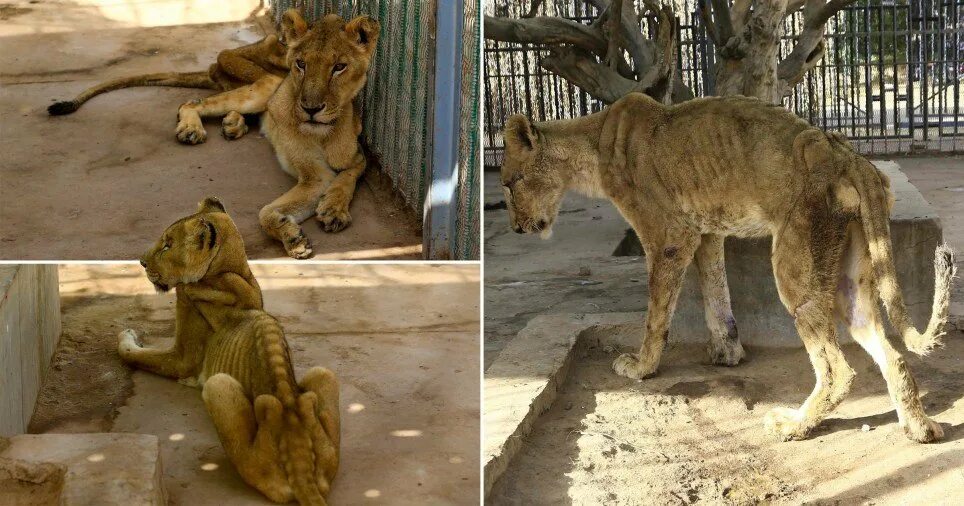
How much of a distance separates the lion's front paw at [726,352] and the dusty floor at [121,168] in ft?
6.12

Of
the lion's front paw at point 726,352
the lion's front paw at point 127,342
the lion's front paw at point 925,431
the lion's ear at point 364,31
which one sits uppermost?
the lion's ear at point 364,31

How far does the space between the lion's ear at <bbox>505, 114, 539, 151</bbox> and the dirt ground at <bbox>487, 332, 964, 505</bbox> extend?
1345 mm

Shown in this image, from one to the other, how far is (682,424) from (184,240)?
8.76ft

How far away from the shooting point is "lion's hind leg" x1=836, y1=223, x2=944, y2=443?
5.28 meters

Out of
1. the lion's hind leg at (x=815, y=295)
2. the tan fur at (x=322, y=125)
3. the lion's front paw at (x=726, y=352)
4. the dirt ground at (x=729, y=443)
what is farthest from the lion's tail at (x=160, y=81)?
the lion's hind leg at (x=815, y=295)

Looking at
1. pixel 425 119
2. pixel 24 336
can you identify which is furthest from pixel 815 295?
pixel 24 336

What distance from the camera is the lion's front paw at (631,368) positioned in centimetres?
634

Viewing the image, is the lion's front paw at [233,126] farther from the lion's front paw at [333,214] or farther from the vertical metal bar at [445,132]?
the vertical metal bar at [445,132]

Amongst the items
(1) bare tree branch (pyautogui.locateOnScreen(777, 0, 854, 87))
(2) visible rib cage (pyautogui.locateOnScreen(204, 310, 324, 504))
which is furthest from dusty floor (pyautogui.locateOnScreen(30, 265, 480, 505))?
(1) bare tree branch (pyautogui.locateOnScreen(777, 0, 854, 87))

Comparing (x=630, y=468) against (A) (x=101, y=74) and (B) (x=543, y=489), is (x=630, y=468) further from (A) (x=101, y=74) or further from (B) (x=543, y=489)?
(A) (x=101, y=74)

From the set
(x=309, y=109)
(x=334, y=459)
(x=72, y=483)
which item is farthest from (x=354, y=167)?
(x=72, y=483)

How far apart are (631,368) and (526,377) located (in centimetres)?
67

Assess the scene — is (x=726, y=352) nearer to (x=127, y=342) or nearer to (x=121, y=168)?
(x=127, y=342)

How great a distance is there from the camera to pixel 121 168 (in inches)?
263
